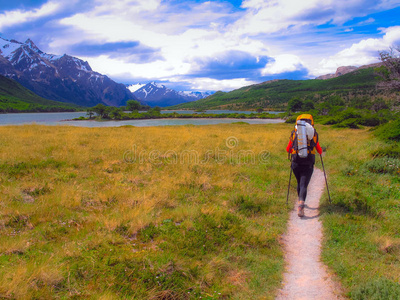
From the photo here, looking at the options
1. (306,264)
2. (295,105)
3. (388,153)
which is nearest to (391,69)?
(388,153)

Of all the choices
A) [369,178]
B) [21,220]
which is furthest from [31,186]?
[369,178]

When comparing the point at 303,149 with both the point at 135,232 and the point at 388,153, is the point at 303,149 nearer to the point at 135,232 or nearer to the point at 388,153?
the point at 135,232

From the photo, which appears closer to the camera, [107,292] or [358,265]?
[107,292]

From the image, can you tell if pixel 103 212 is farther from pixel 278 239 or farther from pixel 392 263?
pixel 392 263

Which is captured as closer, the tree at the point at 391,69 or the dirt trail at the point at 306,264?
the dirt trail at the point at 306,264

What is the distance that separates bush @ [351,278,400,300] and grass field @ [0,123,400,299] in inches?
2.7

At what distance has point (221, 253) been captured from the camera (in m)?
5.50

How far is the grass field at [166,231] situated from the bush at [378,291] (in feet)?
0.23

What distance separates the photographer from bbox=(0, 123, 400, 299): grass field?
14.1ft

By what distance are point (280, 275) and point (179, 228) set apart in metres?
2.70

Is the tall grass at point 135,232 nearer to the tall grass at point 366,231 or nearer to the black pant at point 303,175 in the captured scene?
the black pant at point 303,175

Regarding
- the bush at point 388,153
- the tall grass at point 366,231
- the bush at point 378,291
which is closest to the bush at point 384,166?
the tall grass at point 366,231

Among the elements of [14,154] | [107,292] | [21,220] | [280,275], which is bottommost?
[280,275]

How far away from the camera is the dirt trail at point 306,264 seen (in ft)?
14.6
